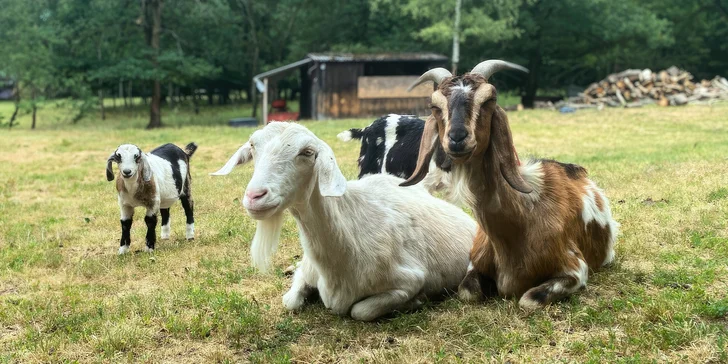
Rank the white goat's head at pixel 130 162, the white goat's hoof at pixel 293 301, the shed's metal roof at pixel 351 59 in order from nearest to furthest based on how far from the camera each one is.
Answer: the white goat's hoof at pixel 293 301
the white goat's head at pixel 130 162
the shed's metal roof at pixel 351 59

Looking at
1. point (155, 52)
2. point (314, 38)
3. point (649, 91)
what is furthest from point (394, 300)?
point (314, 38)

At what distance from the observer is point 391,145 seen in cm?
642

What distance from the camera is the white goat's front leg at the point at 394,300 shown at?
3.79 m

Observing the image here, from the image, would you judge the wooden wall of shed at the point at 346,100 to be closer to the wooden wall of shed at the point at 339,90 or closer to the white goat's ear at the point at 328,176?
the wooden wall of shed at the point at 339,90

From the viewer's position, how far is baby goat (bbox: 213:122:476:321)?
3354 millimetres

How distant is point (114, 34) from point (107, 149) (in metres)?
11.3

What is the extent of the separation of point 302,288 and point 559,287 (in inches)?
65.1

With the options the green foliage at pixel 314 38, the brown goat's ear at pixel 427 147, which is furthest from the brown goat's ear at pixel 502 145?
the green foliage at pixel 314 38

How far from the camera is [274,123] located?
359 cm

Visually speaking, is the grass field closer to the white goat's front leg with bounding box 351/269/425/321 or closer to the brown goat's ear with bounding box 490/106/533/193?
the white goat's front leg with bounding box 351/269/425/321

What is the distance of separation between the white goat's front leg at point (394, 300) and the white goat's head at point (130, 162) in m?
3.09

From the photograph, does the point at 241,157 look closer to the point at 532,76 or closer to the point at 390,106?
the point at 390,106

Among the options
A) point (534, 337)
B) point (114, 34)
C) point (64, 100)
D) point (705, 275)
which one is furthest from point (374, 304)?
point (64, 100)

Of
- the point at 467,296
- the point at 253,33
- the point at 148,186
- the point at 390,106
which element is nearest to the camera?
the point at 467,296
